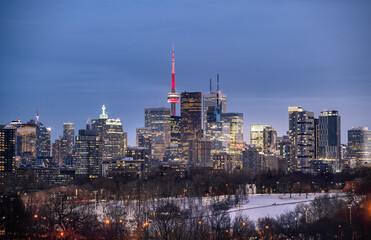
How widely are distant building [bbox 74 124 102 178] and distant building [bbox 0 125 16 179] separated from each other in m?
16.0

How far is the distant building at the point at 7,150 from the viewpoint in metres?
138

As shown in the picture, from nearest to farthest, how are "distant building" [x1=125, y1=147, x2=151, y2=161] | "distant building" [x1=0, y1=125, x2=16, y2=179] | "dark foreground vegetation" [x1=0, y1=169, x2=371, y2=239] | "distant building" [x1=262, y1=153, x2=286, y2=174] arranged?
1. "dark foreground vegetation" [x1=0, y1=169, x2=371, y2=239]
2. "distant building" [x1=0, y1=125, x2=16, y2=179]
3. "distant building" [x1=125, y1=147, x2=151, y2=161]
4. "distant building" [x1=262, y1=153, x2=286, y2=174]

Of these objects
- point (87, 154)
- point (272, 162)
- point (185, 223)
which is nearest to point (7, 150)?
point (87, 154)

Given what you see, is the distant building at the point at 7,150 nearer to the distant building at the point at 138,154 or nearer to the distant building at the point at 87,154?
the distant building at the point at 87,154

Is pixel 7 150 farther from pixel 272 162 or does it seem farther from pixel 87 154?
pixel 272 162

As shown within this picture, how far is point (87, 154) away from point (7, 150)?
22.2 meters

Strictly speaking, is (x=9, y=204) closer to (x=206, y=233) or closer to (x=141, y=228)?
(x=141, y=228)

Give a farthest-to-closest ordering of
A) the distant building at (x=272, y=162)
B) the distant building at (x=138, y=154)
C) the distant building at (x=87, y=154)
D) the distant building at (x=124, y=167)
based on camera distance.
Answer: the distant building at (x=272, y=162), the distant building at (x=138, y=154), the distant building at (x=87, y=154), the distant building at (x=124, y=167)

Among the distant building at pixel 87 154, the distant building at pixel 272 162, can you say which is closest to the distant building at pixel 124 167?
the distant building at pixel 87 154

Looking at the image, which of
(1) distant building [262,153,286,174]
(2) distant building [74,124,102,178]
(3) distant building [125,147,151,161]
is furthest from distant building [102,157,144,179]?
(1) distant building [262,153,286,174]

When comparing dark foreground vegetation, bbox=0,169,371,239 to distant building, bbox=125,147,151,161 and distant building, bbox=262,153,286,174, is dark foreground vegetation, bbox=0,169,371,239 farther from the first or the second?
distant building, bbox=262,153,286,174

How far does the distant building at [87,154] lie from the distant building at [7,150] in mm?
15981

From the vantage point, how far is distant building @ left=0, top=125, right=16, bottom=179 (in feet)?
453

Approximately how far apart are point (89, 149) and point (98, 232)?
11615cm
